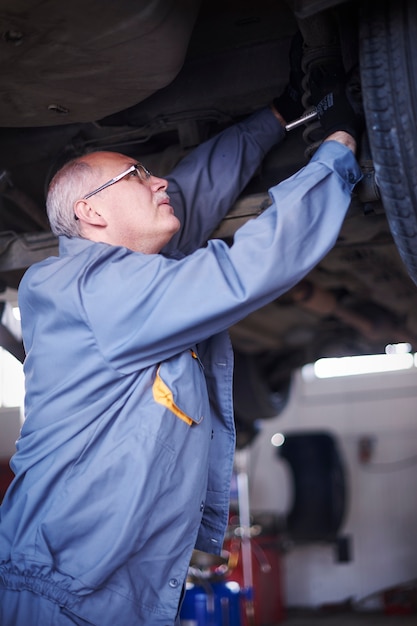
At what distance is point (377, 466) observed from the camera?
26.1ft

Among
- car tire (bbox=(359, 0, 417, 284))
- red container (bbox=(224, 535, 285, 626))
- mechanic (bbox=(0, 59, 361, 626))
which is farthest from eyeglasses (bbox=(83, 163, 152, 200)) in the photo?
red container (bbox=(224, 535, 285, 626))

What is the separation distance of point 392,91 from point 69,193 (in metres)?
0.76

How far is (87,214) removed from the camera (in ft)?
5.58

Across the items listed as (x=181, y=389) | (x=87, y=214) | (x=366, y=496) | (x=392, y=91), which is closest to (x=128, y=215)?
(x=87, y=214)

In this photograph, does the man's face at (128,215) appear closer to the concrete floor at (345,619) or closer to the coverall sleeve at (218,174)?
the coverall sleeve at (218,174)

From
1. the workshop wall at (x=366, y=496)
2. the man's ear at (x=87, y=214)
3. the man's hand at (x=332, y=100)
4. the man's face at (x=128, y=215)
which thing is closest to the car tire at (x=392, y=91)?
the man's hand at (x=332, y=100)

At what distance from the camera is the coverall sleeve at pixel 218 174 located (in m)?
1.93

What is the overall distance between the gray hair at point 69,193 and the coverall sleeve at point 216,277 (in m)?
0.27

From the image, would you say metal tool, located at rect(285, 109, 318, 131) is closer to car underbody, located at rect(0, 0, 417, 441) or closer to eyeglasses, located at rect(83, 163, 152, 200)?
car underbody, located at rect(0, 0, 417, 441)

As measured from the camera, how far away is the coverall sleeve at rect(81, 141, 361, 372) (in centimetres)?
141

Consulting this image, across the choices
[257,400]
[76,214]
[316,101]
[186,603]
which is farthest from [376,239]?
[186,603]

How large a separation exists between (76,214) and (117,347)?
41 centimetres

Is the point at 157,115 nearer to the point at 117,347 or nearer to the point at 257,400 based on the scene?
the point at 117,347

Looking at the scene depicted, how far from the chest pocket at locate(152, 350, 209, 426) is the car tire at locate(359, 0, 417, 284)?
1.77 feet
